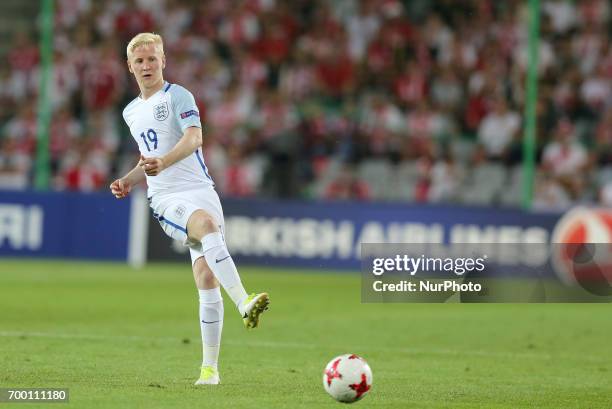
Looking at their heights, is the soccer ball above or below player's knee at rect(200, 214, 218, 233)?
below

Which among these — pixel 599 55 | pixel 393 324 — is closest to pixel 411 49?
pixel 599 55

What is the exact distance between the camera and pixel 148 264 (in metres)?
18.7

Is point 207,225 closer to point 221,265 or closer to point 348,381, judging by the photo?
point 221,265

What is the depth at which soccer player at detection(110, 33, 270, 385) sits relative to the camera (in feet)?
24.3

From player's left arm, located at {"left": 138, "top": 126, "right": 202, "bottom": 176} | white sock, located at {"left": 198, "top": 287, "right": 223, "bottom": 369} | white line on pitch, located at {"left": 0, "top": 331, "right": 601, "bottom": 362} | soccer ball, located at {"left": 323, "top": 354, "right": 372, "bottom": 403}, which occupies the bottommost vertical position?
white line on pitch, located at {"left": 0, "top": 331, "right": 601, "bottom": 362}

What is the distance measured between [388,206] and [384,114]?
1677mm

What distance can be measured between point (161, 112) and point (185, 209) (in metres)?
0.62

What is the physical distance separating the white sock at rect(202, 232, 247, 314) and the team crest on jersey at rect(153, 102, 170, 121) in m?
0.81

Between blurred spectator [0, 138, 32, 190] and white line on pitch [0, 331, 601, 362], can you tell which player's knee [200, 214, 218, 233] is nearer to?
white line on pitch [0, 331, 601, 362]

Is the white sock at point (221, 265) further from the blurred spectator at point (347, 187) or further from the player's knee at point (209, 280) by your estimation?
the blurred spectator at point (347, 187)

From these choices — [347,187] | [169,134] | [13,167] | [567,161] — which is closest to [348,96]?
[347,187]

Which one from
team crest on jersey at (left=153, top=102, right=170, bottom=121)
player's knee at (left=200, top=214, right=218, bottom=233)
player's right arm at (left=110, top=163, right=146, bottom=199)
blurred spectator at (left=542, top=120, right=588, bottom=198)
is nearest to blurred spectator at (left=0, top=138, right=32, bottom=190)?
blurred spectator at (left=542, top=120, right=588, bottom=198)

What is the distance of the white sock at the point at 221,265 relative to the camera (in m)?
7.25

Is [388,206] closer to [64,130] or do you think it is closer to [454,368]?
[64,130]
